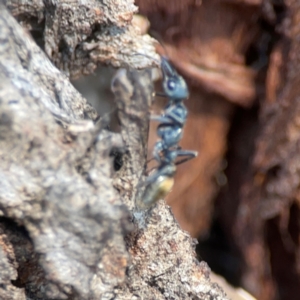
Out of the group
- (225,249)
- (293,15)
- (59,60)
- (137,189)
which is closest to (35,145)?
(137,189)

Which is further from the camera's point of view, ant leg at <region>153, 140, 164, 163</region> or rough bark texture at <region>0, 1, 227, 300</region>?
ant leg at <region>153, 140, 164, 163</region>

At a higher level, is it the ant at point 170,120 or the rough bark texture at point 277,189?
the ant at point 170,120

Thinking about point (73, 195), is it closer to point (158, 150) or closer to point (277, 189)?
point (158, 150)

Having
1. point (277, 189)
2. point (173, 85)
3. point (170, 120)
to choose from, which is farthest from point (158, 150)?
point (277, 189)

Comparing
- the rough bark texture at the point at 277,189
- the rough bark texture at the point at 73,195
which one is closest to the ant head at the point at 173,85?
the rough bark texture at the point at 73,195

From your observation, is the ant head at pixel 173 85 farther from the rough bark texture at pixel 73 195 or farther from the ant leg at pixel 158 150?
the rough bark texture at pixel 73 195

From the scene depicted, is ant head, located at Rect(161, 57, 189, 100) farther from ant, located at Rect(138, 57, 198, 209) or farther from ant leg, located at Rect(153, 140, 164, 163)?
ant leg, located at Rect(153, 140, 164, 163)

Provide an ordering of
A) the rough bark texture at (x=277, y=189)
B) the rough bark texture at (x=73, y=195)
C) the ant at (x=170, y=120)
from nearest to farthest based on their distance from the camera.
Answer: the rough bark texture at (x=73, y=195) → the ant at (x=170, y=120) → the rough bark texture at (x=277, y=189)

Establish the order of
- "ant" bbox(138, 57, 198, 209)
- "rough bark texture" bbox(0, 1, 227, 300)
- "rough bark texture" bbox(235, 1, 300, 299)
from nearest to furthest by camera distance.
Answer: "rough bark texture" bbox(0, 1, 227, 300) → "ant" bbox(138, 57, 198, 209) → "rough bark texture" bbox(235, 1, 300, 299)

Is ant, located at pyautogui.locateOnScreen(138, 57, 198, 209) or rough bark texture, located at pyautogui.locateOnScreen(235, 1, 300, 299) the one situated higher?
ant, located at pyautogui.locateOnScreen(138, 57, 198, 209)

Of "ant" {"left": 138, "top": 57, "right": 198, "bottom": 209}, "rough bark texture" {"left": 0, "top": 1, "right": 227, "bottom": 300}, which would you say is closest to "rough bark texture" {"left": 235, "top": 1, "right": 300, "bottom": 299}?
"ant" {"left": 138, "top": 57, "right": 198, "bottom": 209}
